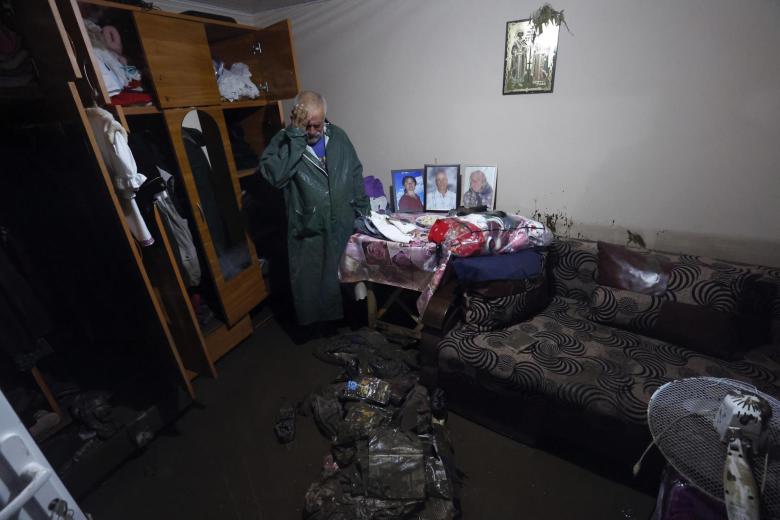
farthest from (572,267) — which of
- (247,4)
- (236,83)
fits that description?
(247,4)

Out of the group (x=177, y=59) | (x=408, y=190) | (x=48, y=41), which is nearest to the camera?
(x=48, y=41)

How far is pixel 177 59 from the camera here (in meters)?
1.80

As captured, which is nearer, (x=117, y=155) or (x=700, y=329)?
(x=117, y=155)

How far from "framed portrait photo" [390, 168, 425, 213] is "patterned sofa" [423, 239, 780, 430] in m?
0.95

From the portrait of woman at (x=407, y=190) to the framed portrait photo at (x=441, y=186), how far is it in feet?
0.20

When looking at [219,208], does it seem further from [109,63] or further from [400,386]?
[400,386]

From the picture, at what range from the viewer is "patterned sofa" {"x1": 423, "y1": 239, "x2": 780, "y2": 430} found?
151cm

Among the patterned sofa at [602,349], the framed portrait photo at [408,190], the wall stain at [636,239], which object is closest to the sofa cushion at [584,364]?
the patterned sofa at [602,349]

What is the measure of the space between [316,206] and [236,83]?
0.96m

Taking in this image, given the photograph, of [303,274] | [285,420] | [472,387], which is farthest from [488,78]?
[285,420]

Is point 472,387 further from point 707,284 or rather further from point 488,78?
point 488,78

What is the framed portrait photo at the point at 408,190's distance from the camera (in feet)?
8.30

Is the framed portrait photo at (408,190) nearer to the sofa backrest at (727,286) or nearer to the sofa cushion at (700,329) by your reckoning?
the sofa backrest at (727,286)

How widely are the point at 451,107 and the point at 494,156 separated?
44 centimetres
